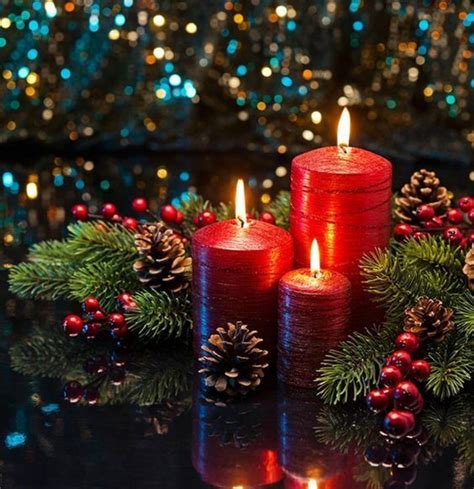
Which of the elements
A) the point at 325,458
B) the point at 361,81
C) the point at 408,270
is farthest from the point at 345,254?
the point at 361,81

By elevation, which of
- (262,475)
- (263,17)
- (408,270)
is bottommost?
(262,475)

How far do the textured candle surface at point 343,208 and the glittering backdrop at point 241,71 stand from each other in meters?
0.89

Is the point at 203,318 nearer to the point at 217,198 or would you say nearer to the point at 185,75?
the point at 217,198

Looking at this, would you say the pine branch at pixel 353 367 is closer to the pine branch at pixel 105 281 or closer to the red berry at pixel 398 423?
the red berry at pixel 398 423

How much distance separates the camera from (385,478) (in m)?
0.93

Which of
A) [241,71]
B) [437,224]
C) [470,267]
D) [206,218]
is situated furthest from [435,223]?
[241,71]

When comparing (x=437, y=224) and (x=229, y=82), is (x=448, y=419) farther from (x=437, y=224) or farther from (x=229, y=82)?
(x=229, y=82)

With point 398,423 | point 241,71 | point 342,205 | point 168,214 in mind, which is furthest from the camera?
point 241,71

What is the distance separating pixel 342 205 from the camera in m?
1.07

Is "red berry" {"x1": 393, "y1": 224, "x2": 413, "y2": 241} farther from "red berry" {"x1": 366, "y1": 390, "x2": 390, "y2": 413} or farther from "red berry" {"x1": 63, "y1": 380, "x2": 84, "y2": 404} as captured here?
"red berry" {"x1": 63, "y1": 380, "x2": 84, "y2": 404}

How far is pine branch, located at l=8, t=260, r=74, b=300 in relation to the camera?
1301 mm

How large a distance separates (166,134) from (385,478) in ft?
3.97

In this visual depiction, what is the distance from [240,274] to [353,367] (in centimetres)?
14

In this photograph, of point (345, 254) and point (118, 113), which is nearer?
point (345, 254)
